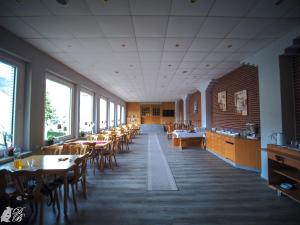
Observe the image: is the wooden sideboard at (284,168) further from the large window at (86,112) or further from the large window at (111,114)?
the large window at (111,114)

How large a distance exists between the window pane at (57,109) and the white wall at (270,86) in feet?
18.3

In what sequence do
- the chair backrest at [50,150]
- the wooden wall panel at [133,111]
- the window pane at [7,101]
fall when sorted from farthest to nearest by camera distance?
the wooden wall panel at [133,111], the chair backrest at [50,150], the window pane at [7,101]

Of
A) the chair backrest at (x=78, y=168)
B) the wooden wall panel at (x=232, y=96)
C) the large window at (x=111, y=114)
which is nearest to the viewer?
the chair backrest at (x=78, y=168)

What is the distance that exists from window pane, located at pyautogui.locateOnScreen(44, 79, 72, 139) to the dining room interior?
3 cm

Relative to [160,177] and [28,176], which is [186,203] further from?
[28,176]

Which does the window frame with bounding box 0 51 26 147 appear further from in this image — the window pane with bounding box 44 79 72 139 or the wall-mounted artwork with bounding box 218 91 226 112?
the wall-mounted artwork with bounding box 218 91 226 112

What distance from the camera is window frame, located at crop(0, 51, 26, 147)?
3781 millimetres

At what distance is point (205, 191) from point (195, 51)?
3.29 m

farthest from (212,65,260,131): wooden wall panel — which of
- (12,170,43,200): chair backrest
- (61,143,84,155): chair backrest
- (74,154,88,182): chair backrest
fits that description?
(12,170,43,200): chair backrest

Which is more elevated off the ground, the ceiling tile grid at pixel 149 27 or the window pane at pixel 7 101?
the ceiling tile grid at pixel 149 27

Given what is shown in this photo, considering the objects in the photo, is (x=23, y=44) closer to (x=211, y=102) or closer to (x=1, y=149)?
(x=1, y=149)

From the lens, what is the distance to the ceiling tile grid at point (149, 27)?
2635mm

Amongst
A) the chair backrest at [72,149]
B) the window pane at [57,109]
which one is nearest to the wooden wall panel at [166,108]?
the window pane at [57,109]

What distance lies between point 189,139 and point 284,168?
5475 millimetres
